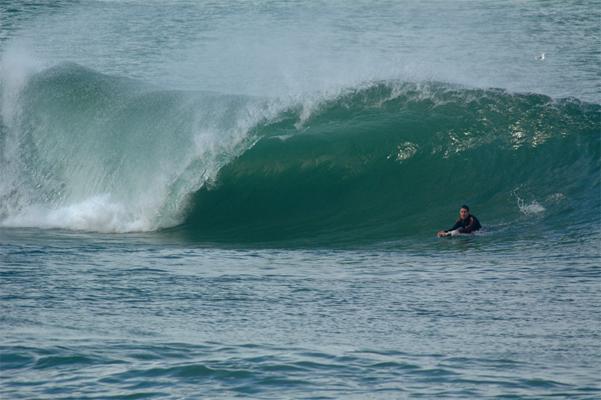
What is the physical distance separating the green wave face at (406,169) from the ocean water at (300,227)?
50mm

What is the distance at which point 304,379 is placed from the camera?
9.52m

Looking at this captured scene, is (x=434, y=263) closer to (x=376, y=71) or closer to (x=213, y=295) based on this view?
(x=213, y=295)

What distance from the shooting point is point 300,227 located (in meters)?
17.7

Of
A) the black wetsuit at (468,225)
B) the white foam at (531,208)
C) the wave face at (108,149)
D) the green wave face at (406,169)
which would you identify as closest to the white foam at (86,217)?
the wave face at (108,149)

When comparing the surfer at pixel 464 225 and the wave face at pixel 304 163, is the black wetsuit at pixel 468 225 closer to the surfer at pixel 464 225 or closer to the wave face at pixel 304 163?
the surfer at pixel 464 225

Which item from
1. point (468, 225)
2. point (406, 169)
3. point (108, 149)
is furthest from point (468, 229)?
point (108, 149)

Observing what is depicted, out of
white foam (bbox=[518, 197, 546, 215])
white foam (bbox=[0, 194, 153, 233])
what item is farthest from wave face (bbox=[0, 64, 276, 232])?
white foam (bbox=[518, 197, 546, 215])

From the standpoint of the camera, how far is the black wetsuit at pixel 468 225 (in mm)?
16172

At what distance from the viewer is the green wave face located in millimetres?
17703

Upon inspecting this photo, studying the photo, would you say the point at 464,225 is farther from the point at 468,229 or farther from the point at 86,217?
the point at 86,217

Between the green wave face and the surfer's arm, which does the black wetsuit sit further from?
the green wave face

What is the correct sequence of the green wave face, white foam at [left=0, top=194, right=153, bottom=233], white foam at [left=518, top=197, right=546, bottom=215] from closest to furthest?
white foam at [left=518, top=197, right=546, bottom=215] < the green wave face < white foam at [left=0, top=194, right=153, bottom=233]

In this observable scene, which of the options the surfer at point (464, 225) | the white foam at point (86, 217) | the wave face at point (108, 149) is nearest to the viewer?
the surfer at point (464, 225)

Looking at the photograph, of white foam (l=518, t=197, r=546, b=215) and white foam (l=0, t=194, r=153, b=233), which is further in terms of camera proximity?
white foam (l=0, t=194, r=153, b=233)
